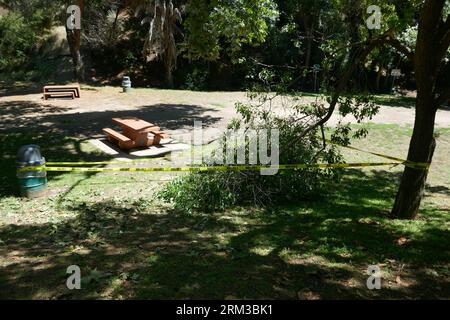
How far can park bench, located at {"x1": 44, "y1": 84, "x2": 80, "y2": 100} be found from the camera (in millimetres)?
18261

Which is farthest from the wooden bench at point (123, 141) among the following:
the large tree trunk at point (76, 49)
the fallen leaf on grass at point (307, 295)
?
the large tree trunk at point (76, 49)

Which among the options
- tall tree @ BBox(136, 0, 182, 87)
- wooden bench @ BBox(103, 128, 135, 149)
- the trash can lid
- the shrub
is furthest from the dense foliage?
the trash can lid

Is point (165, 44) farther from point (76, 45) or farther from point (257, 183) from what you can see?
point (257, 183)

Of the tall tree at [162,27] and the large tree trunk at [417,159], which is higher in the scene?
the tall tree at [162,27]

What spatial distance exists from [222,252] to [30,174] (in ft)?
14.0

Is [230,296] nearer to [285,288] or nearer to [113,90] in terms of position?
[285,288]

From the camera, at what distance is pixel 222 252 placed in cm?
527

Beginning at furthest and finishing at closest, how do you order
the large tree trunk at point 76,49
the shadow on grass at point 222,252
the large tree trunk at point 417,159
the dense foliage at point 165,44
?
the dense foliage at point 165,44 < the large tree trunk at point 76,49 < the large tree trunk at point 417,159 < the shadow on grass at point 222,252

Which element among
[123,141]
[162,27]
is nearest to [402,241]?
[123,141]

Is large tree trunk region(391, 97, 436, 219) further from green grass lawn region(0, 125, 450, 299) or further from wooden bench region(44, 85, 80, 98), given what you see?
wooden bench region(44, 85, 80, 98)

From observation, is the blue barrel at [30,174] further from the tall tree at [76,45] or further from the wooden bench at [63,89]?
the tall tree at [76,45]

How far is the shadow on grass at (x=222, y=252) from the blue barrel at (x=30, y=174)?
904 mm

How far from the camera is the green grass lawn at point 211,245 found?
4293 mm
